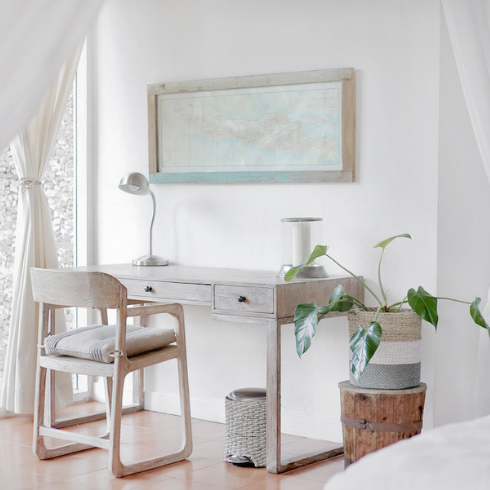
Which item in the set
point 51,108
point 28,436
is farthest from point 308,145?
point 28,436

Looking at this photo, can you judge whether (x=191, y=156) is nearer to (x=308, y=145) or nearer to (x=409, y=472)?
(x=308, y=145)

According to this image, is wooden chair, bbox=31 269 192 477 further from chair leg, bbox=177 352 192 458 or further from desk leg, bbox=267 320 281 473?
desk leg, bbox=267 320 281 473

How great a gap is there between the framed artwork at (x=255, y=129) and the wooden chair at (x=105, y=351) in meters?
0.87

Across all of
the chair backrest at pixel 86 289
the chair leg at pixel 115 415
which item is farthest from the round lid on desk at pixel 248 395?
the chair backrest at pixel 86 289

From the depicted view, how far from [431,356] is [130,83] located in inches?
81.1

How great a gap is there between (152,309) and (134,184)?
92 centimetres

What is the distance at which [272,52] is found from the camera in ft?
13.3

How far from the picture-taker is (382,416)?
334 centimetres

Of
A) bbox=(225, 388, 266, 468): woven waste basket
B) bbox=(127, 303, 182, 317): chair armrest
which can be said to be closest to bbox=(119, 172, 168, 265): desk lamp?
bbox=(127, 303, 182, 317): chair armrest

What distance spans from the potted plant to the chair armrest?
0.48 m

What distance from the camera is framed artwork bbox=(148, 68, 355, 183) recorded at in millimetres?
3877

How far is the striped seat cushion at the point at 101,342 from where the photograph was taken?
341 centimetres

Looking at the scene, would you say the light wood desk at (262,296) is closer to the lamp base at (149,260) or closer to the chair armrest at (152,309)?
the chair armrest at (152,309)

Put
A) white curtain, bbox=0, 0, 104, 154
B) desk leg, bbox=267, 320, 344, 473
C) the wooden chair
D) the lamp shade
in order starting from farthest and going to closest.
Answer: the lamp shade < desk leg, bbox=267, 320, 344, 473 < the wooden chair < white curtain, bbox=0, 0, 104, 154
